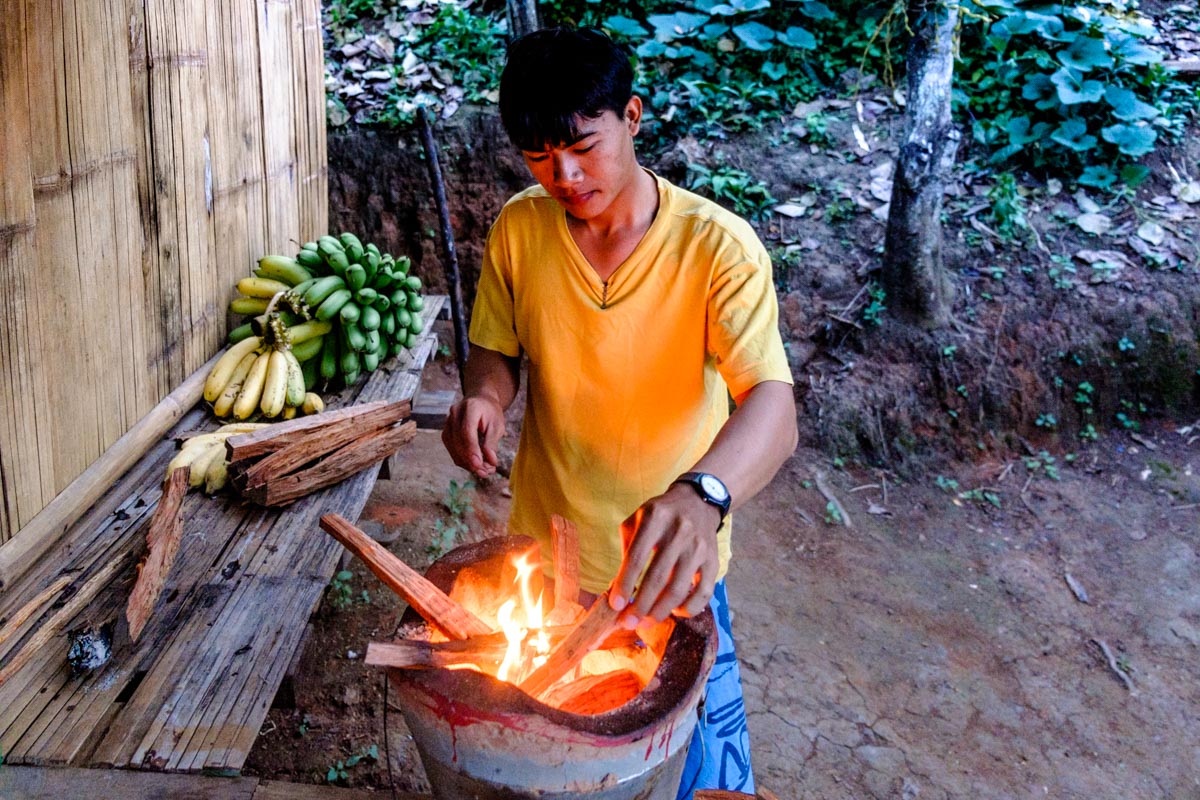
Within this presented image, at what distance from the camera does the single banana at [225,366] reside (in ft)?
13.8

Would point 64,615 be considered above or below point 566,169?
below

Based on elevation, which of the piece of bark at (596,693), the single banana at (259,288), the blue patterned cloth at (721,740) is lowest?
the blue patterned cloth at (721,740)

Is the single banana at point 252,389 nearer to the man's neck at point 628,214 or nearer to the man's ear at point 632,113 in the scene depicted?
the man's neck at point 628,214

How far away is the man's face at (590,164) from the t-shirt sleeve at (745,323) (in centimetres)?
34

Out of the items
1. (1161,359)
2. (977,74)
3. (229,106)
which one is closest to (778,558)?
(1161,359)

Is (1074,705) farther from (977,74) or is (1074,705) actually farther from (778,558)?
(977,74)

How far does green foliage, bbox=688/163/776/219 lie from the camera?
23.3 feet

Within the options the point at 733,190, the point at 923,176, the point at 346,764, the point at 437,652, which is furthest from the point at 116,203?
the point at 923,176

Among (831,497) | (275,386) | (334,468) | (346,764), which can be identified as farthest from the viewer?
(831,497)

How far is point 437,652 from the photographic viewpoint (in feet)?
5.50

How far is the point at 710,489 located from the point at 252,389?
115 inches

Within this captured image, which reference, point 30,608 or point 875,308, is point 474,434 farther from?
point 875,308

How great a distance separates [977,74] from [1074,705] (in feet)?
17.0

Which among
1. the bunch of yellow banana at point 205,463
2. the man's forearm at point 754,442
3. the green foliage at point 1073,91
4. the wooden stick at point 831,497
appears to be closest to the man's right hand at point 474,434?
the man's forearm at point 754,442
